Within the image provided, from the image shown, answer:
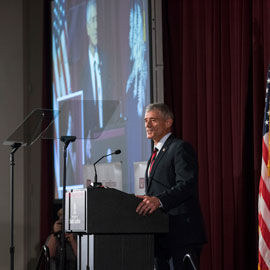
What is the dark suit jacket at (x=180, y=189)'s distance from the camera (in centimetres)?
358

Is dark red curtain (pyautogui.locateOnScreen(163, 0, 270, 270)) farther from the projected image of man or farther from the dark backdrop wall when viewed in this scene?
the projected image of man

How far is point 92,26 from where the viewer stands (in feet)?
23.2

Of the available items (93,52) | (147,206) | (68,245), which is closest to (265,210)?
(147,206)

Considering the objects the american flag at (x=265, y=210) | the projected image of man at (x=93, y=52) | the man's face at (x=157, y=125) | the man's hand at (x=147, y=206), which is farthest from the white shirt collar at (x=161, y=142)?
the projected image of man at (x=93, y=52)

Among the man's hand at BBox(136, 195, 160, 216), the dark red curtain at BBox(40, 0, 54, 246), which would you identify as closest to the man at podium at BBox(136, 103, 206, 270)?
the man's hand at BBox(136, 195, 160, 216)

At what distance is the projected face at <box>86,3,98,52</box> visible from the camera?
7.01 metres

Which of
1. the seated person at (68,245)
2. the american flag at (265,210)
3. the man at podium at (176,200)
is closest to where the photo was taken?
the man at podium at (176,200)

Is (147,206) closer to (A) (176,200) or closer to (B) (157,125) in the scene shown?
(A) (176,200)

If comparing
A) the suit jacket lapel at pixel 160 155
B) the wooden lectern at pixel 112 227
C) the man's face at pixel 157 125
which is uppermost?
the man's face at pixel 157 125

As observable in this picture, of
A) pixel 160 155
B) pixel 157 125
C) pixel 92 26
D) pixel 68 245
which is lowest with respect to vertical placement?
pixel 68 245

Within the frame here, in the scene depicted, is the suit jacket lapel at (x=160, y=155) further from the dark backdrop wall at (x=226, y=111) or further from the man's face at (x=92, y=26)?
the man's face at (x=92, y=26)

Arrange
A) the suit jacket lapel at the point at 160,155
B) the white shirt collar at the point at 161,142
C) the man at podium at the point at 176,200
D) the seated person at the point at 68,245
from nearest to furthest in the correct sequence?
1. the man at podium at the point at 176,200
2. the suit jacket lapel at the point at 160,155
3. the white shirt collar at the point at 161,142
4. the seated person at the point at 68,245

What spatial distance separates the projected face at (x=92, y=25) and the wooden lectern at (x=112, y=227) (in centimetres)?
372

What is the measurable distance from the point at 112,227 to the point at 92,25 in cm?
419
